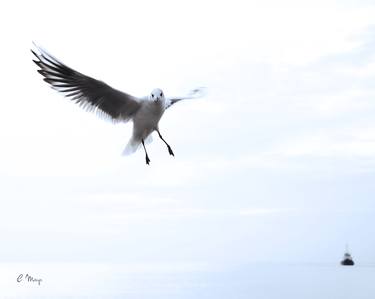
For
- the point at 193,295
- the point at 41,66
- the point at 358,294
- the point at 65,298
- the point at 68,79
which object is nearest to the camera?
the point at 41,66

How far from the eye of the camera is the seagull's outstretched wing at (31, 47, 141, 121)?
9.30 m

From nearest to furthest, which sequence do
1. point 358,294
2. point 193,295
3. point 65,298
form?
point 65,298 < point 358,294 < point 193,295

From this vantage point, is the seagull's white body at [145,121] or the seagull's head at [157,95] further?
the seagull's white body at [145,121]

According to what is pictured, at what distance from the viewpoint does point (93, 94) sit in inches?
400

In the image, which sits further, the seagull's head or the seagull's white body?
the seagull's white body

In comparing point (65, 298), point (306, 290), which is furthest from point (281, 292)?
point (65, 298)

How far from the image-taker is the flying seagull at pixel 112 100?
348 inches

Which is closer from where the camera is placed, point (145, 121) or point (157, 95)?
point (157, 95)

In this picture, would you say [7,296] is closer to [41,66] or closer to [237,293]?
[237,293]

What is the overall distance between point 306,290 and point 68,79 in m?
74.5

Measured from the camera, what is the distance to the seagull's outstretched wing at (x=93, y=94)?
930 cm

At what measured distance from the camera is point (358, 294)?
241ft

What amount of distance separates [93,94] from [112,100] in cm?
27

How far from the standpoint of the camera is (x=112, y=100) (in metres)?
10.1
